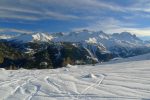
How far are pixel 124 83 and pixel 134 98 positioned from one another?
190 inches

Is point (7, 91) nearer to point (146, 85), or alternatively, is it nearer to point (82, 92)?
point (82, 92)

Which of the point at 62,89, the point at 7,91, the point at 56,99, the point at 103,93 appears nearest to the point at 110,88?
the point at 103,93

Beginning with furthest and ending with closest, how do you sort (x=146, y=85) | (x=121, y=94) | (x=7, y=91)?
1. (x=146, y=85)
2. (x=7, y=91)
3. (x=121, y=94)

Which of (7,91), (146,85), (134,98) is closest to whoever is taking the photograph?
(134,98)

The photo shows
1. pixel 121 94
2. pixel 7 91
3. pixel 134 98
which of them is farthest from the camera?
pixel 7 91

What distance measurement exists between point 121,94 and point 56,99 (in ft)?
11.4

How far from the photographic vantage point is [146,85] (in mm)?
18531

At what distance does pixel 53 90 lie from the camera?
683 inches

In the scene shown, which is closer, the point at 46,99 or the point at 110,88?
the point at 46,99

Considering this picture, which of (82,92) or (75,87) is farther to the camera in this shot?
(75,87)

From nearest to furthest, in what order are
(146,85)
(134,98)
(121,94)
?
1. (134,98)
2. (121,94)
3. (146,85)

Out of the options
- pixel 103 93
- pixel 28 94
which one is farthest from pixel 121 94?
pixel 28 94

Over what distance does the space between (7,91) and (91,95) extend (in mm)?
5019

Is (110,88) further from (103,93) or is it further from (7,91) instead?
(7,91)
